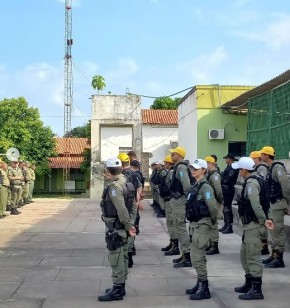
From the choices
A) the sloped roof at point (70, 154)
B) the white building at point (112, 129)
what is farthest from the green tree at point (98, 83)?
the white building at point (112, 129)

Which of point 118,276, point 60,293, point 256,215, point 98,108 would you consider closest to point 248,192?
point 256,215

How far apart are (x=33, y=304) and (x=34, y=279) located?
135 cm

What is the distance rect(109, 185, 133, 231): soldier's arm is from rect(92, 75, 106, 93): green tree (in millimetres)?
41379

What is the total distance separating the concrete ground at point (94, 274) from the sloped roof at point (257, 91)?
159 inches

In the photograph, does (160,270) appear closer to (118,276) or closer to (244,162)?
(118,276)

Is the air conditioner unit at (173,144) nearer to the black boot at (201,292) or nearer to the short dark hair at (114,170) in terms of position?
the short dark hair at (114,170)

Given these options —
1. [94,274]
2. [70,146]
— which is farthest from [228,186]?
[70,146]

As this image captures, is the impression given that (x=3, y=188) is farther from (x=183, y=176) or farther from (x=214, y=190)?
(x=183, y=176)

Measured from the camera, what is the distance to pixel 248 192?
6.16m

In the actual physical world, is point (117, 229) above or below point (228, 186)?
below

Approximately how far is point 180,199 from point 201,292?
238cm

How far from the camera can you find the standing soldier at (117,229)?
6070 mm

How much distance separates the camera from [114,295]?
20.0 ft

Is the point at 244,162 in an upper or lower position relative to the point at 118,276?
upper
